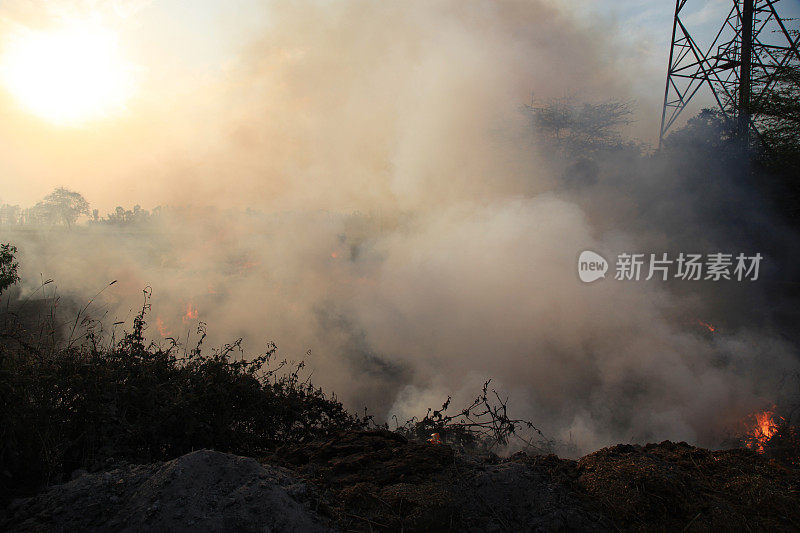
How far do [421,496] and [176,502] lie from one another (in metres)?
1.20

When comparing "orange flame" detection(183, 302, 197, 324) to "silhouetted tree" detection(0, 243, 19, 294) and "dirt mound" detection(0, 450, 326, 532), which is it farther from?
"dirt mound" detection(0, 450, 326, 532)

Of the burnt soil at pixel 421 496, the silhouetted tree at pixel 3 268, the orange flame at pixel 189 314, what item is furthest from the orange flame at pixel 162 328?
the burnt soil at pixel 421 496

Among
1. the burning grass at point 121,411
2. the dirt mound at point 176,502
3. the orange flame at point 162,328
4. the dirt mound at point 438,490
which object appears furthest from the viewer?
the orange flame at point 162,328

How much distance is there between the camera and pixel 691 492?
7.25 feet

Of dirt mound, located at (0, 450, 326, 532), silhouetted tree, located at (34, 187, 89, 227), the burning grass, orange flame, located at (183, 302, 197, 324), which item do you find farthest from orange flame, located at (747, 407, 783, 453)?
silhouetted tree, located at (34, 187, 89, 227)

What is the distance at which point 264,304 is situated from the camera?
37.7 ft

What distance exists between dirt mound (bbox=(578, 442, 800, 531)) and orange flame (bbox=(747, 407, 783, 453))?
13.5 feet

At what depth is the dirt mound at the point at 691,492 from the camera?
79.9 inches

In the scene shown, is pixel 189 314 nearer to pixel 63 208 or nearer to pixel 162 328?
pixel 162 328

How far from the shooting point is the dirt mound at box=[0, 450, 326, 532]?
5.81 feet

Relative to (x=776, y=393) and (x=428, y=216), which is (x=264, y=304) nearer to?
(x=428, y=216)

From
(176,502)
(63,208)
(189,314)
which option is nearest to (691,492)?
(176,502)

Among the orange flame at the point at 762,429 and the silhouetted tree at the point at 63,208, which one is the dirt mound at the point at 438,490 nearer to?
the orange flame at the point at 762,429

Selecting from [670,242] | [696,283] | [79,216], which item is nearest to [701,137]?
[670,242]
